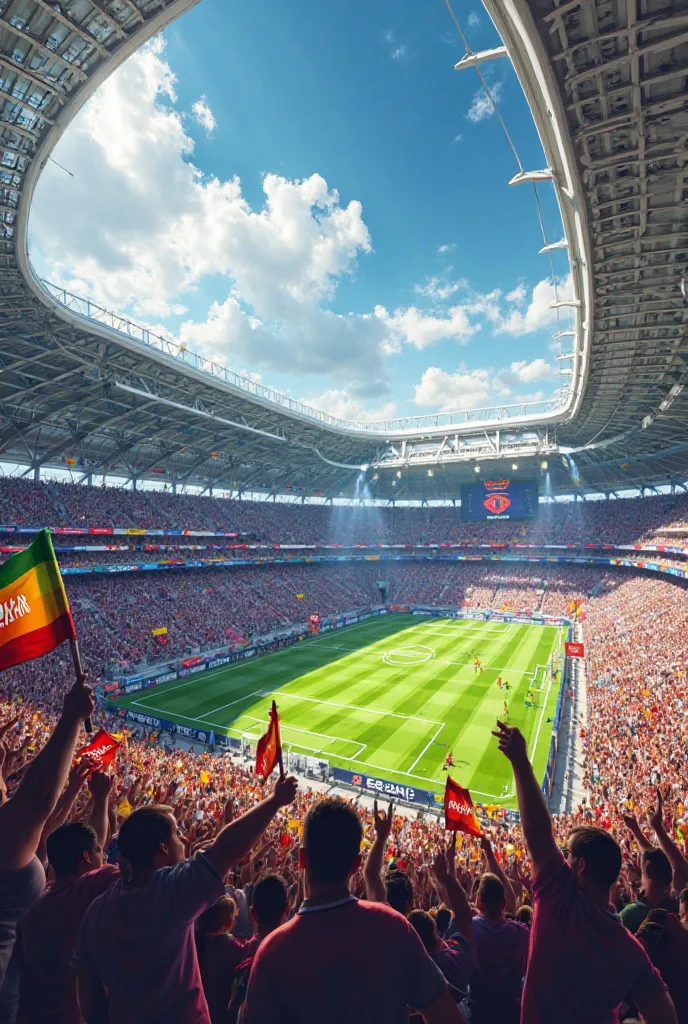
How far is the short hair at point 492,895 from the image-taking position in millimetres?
3814

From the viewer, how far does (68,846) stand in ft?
10.9

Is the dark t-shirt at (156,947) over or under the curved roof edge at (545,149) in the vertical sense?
under

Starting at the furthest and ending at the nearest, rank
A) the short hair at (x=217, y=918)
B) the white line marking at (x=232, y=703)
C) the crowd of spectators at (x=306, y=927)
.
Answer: the white line marking at (x=232, y=703) → the short hair at (x=217, y=918) → the crowd of spectators at (x=306, y=927)

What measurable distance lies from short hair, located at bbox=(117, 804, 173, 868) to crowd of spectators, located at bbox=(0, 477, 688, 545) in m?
42.4

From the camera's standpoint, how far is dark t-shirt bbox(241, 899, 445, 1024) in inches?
72.6

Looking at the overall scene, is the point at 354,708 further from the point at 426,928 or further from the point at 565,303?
the point at 426,928

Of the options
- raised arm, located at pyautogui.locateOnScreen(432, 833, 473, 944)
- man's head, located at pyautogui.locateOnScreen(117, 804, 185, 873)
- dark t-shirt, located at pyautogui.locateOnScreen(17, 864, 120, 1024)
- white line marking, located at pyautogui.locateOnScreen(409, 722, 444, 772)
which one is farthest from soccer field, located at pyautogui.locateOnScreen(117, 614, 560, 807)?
man's head, located at pyautogui.locateOnScreen(117, 804, 185, 873)

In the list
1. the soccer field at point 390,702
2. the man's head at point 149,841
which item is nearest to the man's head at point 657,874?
the man's head at point 149,841

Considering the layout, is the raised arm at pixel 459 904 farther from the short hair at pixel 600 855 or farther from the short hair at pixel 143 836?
the short hair at pixel 143 836

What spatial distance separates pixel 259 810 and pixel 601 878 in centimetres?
180

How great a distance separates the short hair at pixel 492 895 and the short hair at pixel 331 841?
2353 millimetres

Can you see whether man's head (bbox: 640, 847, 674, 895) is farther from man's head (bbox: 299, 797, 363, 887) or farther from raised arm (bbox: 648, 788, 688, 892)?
man's head (bbox: 299, 797, 363, 887)

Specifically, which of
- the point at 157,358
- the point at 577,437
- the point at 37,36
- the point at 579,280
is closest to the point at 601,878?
the point at 37,36

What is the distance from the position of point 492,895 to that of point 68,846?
3131 millimetres
